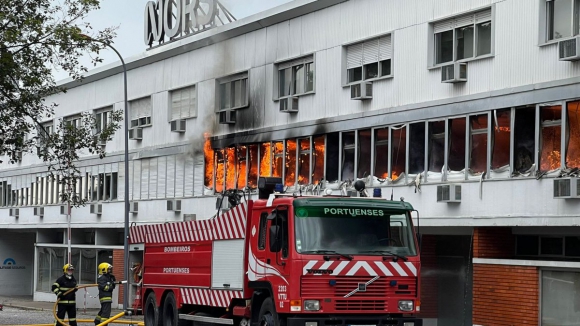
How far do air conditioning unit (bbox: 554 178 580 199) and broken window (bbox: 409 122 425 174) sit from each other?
484 centimetres

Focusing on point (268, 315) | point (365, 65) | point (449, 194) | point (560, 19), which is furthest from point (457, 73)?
point (268, 315)

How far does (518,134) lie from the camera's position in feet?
71.3

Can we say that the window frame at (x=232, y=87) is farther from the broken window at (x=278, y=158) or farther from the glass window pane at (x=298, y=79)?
the glass window pane at (x=298, y=79)

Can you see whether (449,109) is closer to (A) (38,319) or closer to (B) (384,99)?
(B) (384,99)

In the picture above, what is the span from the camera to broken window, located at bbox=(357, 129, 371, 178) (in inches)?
1052

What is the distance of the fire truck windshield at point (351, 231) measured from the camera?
1662cm

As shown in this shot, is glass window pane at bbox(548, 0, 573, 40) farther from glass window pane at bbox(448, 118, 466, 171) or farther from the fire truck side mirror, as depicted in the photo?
the fire truck side mirror

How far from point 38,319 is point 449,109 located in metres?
15.8

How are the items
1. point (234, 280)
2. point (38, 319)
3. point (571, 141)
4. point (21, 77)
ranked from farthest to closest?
point (38, 319), point (21, 77), point (571, 141), point (234, 280)

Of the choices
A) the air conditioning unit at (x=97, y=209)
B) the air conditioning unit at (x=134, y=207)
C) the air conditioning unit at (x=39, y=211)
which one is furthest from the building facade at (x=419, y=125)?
the air conditioning unit at (x=39, y=211)

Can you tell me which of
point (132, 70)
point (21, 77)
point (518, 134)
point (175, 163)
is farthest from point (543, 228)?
point (132, 70)

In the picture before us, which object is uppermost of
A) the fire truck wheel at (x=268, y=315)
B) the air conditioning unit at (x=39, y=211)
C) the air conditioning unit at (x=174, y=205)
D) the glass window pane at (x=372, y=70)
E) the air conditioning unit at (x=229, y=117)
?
the glass window pane at (x=372, y=70)

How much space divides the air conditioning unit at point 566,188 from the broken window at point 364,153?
7.12 meters

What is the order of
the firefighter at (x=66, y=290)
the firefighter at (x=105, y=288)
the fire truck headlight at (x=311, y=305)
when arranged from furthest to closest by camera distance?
the firefighter at (x=66, y=290) → the firefighter at (x=105, y=288) → the fire truck headlight at (x=311, y=305)
